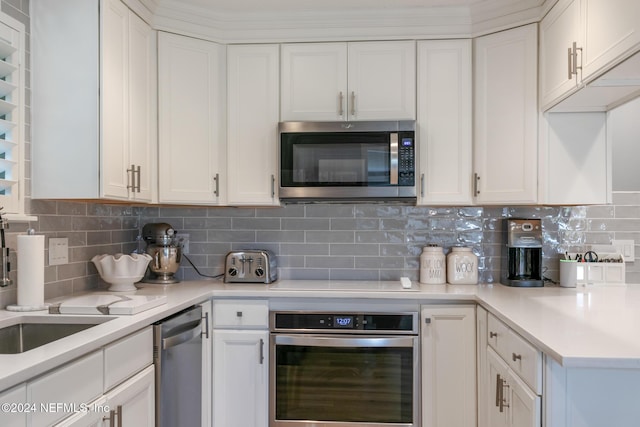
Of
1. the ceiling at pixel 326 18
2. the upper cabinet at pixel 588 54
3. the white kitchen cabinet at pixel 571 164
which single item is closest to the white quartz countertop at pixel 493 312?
the white kitchen cabinet at pixel 571 164

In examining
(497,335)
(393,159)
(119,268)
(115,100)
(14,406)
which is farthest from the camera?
(393,159)

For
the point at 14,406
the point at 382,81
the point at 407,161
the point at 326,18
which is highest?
the point at 326,18

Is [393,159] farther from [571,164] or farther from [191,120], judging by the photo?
[191,120]

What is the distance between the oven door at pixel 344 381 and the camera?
2.27 metres

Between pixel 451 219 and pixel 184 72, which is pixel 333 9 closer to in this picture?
pixel 184 72

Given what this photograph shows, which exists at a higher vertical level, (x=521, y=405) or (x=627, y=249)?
(x=627, y=249)

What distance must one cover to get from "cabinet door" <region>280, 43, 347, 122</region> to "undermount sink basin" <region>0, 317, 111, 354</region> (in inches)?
57.1

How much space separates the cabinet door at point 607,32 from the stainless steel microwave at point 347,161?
0.89 m

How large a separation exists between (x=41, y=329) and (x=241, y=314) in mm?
922

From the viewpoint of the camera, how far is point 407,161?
239 centimetres

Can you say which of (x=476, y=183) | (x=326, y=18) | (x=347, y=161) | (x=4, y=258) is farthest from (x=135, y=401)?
(x=326, y=18)

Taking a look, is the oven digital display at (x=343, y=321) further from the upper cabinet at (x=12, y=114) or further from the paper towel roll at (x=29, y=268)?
the upper cabinet at (x=12, y=114)

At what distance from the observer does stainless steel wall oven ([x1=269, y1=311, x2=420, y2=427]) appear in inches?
89.2

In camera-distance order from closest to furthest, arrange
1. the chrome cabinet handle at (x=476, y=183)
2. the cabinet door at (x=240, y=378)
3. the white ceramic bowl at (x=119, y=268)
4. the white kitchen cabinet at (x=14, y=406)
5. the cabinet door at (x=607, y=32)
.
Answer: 1. the white kitchen cabinet at (x=14, y=406)
2. the cabinet door at (x=607, y=32)
3. the white ceramic bowl at (x=119, y=268)
4. the cabinet door at (x=240, y=378)
5. the chrome cabinet handle at (x=476, y=183)
